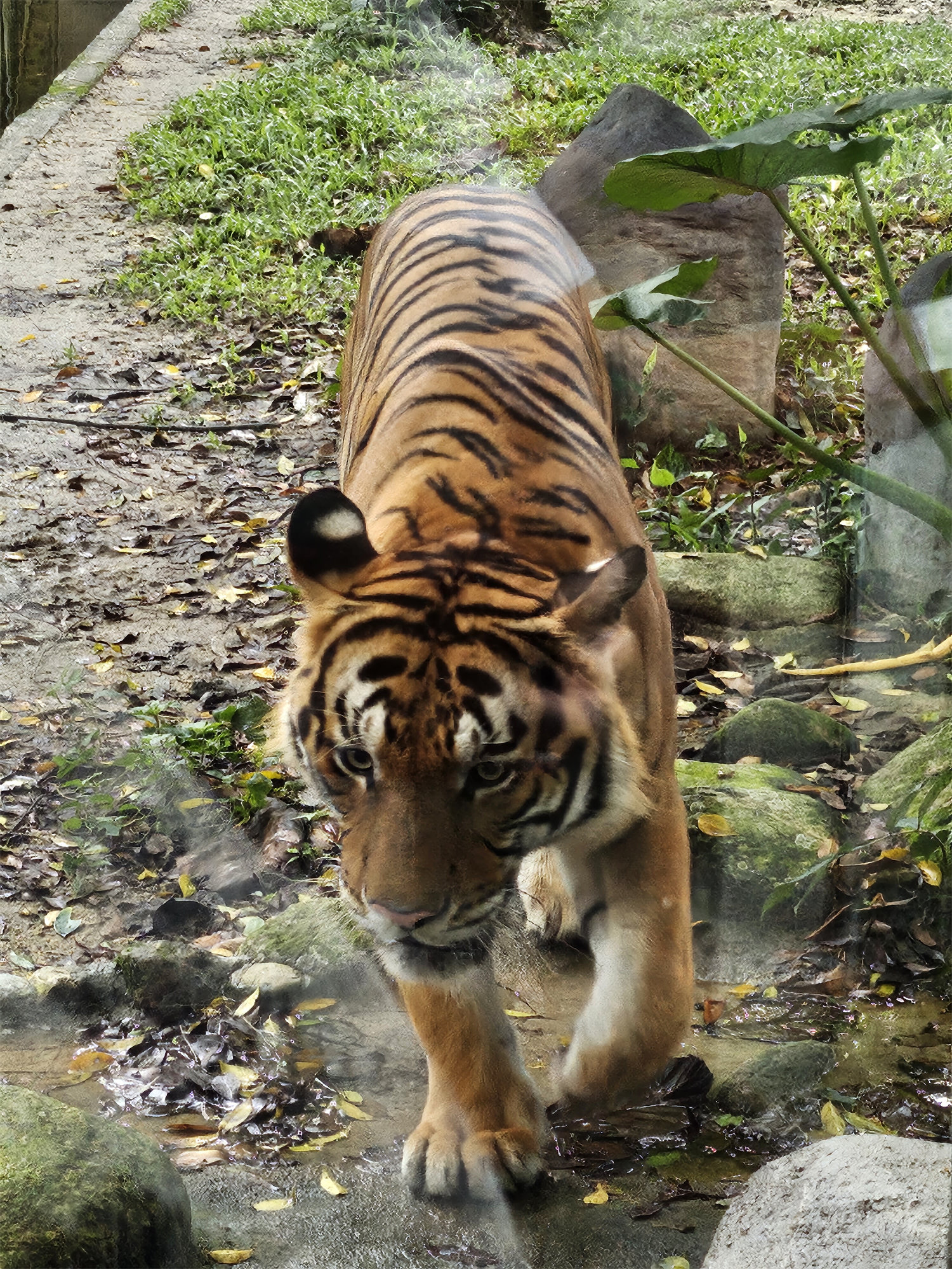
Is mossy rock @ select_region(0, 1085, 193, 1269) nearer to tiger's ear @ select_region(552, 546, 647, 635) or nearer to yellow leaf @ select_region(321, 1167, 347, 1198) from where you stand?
yellow leaf @ select_region(321, 1167, 347, 1198)

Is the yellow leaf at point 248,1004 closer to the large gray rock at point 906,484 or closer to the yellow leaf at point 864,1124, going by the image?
the yellow leaf at point 864,1124

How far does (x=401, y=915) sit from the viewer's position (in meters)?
1.42

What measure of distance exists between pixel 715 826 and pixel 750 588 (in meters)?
0.35

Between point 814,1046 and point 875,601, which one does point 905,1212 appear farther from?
point 875,601

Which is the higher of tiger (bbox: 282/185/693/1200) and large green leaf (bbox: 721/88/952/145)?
large green leaf (bbox: 721/88/952/145)

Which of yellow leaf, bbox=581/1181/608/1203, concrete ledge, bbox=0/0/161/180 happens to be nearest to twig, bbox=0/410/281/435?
concrete ledge, bbox=0/0/161/180

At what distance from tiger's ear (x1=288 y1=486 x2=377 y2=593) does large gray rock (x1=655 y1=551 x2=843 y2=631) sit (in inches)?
19.9

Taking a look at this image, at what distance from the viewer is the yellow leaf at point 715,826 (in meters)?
1.90

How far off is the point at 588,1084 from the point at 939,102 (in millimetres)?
1245

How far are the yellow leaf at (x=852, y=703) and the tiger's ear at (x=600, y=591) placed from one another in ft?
1.51

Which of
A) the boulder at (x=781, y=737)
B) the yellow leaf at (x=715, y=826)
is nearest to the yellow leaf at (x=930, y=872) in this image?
the boulder at (x=781, y=737)

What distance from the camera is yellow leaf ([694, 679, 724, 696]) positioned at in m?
1.92

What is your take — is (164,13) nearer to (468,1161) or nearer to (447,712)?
(447,712)

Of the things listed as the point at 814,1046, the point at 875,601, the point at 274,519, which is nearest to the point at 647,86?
the point at 875,601
